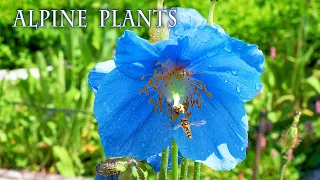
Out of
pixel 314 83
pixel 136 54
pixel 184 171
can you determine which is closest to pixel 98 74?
pixel 136 54

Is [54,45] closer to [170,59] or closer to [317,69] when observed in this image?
[317,69]

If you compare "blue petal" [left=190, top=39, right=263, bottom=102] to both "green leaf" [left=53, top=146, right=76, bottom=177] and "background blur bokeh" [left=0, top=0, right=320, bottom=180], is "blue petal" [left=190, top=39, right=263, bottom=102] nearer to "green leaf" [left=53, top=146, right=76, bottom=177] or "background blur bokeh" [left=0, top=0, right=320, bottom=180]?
"background blur bokeh" [left=0, top=0, right=320, bottom=180]

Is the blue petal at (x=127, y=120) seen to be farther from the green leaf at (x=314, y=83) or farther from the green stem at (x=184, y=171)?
the green leaf at (x=314, y=83)

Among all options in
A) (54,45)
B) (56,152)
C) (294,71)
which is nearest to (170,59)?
(56,152)

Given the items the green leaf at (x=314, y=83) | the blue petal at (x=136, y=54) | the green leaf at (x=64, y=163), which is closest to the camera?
the blue petal at (x=136, y=54)

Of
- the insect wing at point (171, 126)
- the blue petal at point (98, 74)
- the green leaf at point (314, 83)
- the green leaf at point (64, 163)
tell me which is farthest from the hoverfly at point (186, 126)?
the green leaf at point (314, 83)

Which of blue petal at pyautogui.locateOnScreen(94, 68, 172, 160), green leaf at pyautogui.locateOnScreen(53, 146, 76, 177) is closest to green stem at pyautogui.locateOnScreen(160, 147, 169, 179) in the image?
blue petal at pyautogui.locateOnScreen(94, 68, 172, 160)

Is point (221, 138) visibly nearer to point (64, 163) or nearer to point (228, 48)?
point (228, 48)
